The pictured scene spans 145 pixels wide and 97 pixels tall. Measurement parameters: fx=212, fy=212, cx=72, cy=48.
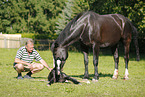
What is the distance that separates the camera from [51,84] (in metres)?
7.27

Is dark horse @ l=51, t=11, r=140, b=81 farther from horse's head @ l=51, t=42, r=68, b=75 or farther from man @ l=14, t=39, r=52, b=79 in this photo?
man @ l=14, t=39, r=52, b=79

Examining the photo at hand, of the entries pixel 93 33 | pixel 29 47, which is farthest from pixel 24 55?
pixel 93 33

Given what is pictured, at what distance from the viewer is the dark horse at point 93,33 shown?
25.0 ft

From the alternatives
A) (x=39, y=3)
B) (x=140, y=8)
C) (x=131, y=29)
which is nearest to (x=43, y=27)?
(x=39, y=3)

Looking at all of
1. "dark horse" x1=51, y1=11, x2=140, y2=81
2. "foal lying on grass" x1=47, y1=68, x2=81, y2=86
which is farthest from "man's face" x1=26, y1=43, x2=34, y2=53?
"foal lying on grass" x1=47, y1=68, x2=81, y2=86

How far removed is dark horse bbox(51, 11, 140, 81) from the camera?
762 centimetres

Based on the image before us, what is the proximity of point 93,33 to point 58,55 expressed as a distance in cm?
184

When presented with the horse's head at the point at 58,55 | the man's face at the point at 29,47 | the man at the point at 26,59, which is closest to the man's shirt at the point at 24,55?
the man at the point at 26,59

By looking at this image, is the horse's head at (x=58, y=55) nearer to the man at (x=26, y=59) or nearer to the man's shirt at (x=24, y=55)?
the man at (x=26, y=59)

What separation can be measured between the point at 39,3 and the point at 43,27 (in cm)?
696

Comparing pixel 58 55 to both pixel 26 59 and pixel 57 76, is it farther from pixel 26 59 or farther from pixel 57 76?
pixel 26 59

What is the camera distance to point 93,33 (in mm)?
8336

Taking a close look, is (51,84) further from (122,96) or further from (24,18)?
(24,18)

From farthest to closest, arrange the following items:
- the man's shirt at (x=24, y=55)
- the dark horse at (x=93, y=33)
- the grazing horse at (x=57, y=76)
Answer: the man's shirt at (x=24, y=55) < the dark horse at (x=93, y=33) < the grazing horse at (x=57, y=76)
